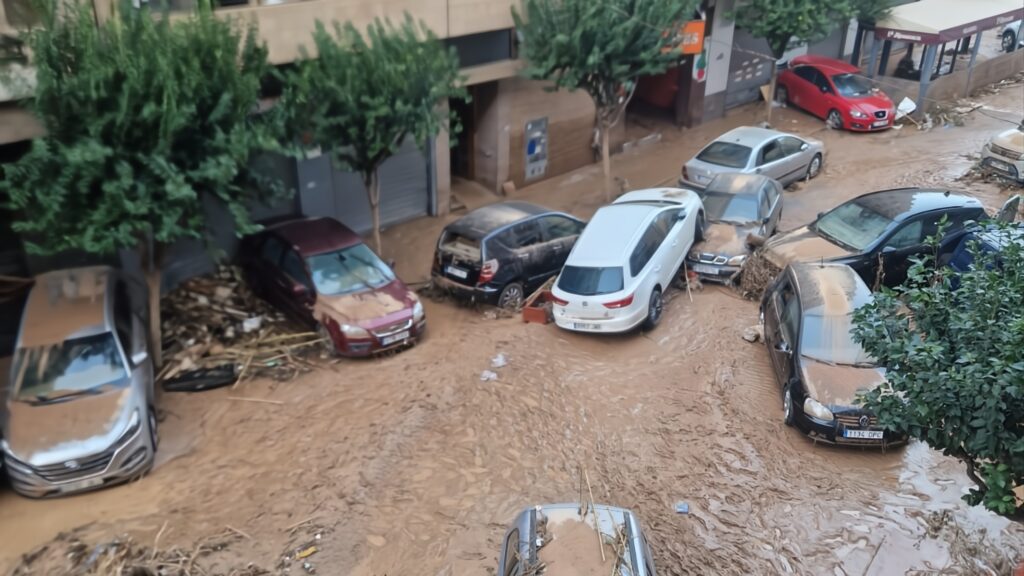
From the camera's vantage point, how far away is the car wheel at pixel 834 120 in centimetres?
2256

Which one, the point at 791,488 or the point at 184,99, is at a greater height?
the point at 184,99

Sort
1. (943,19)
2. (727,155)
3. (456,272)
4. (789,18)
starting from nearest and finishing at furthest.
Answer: (456,272) < (727,155) < (789,18) < (943,19)

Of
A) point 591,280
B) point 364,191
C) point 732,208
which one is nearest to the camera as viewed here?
point 591,280

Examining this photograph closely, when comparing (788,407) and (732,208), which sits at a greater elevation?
(732,208)

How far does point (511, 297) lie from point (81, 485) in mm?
7135

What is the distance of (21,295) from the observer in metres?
11.9

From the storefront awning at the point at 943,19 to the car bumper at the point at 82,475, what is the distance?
22.7 meters

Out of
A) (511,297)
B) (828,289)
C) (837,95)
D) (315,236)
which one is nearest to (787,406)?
(828,289)

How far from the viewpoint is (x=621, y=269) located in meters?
12.1

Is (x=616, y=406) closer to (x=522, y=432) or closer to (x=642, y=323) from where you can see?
(x=522, y=432)

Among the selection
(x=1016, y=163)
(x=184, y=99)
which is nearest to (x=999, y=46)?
(x=1016, y=163)

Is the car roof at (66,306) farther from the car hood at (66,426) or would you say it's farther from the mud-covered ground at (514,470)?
the mud-covered ground at (514,470)

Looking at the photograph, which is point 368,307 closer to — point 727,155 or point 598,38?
point 598,38

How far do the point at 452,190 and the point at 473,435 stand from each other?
10312 millimetres
